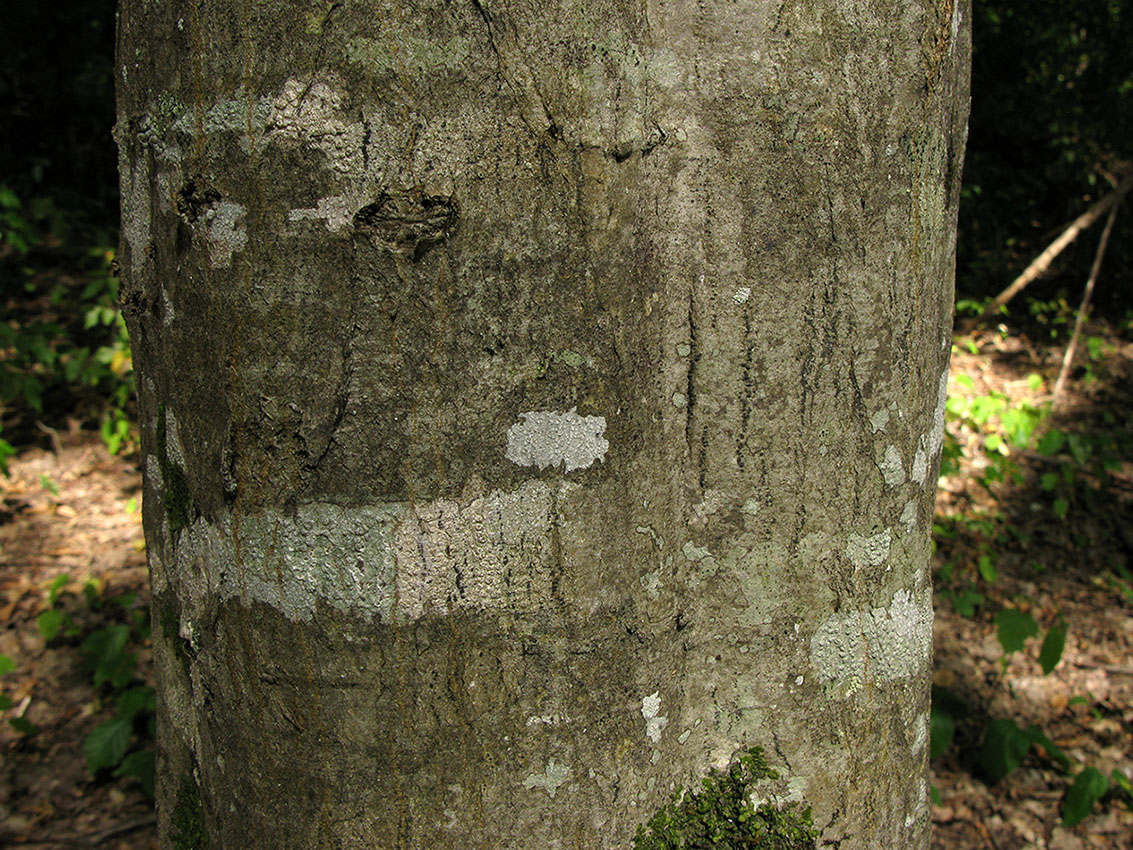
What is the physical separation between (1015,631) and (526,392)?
7.91 feet

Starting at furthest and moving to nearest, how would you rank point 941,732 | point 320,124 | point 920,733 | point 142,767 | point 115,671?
point 115,671, point 941,732, point 142,767, point 920,733, point 320,124

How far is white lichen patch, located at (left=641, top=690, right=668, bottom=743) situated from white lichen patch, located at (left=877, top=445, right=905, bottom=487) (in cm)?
41

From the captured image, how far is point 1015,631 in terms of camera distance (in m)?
2.57

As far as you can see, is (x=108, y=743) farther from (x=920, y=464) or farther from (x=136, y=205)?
(x=920, y=464)

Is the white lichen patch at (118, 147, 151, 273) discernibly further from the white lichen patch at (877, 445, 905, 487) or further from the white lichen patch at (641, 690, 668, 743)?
the white lichen patch at (877, 445, 905, 487)

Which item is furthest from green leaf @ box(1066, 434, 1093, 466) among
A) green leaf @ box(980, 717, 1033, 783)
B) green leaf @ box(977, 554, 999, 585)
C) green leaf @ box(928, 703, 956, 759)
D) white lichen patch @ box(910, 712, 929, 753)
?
white lichen patch @ box(910, 712, 929, 753)

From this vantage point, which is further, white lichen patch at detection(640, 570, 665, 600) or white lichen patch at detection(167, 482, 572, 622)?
white lichen patch at detection(640, 570, 665, 600)

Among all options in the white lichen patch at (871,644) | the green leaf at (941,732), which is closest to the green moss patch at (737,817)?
the white lichen patch at (871,644)

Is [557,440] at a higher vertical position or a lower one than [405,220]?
lower

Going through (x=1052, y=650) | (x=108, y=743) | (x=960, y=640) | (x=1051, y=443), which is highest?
(x=1051, y=443)

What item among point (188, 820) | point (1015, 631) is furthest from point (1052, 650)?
point (188, 820)

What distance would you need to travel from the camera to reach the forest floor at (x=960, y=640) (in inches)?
97.6

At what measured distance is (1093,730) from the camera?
9.57 feet

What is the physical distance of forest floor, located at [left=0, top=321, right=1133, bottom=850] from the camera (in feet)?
8.13
